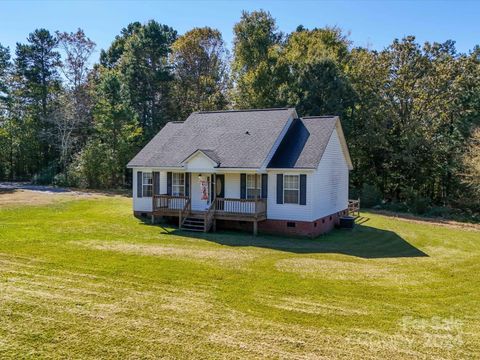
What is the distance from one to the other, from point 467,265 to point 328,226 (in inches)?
293

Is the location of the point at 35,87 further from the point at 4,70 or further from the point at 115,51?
the point at 115,51

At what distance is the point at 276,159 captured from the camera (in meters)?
18.6

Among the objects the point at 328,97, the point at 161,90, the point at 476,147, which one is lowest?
the point at 476,147

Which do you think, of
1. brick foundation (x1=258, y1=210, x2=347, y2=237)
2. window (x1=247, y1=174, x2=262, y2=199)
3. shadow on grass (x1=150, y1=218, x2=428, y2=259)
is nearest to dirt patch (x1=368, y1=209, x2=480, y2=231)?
shadow on grass (x1=150, y1=218, x2=428, y2=259)

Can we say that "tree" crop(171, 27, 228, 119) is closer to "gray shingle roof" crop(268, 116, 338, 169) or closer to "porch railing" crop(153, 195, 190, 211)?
"gray shingle roof" crop(268, 116, 338, 169)

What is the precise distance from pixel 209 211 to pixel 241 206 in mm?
1489

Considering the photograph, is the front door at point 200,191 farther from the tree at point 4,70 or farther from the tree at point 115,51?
the tree at point 115,51

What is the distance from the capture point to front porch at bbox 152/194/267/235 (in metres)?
17.8

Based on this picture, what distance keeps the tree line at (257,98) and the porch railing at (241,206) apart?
49.6 feet

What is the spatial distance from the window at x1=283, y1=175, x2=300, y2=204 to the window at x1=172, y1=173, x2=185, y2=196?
5.34 meters

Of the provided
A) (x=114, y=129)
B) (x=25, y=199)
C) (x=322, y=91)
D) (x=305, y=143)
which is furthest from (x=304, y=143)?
(x=114, y=129)

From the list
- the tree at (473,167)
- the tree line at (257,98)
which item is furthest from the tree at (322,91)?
the tree at (473,167)

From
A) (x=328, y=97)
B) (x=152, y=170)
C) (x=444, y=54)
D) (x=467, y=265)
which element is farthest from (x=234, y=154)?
(x=444, y=54)

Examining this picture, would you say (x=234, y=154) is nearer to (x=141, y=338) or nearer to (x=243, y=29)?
(x=141, y=338)
